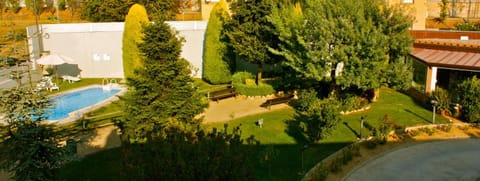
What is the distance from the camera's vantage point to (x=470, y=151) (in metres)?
16.5

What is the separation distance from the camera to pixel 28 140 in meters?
11.0

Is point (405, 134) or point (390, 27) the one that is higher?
point (390, 27)

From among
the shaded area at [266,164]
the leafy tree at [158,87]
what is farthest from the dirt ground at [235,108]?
the leafy tree at [158,87]

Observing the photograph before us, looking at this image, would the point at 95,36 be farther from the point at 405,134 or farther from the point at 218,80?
the point at 405,134

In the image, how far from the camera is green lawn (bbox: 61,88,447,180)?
48.5 feet

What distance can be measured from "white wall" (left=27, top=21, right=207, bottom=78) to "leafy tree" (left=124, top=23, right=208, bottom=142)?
52.0ft

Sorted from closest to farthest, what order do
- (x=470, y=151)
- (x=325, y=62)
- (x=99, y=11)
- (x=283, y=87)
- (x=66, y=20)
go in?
1. (x=470, y=151)
2. (x=325, y=62)
3. (x=283, y=87)
4. (x=99, y=11)
5. (x=66, y=20)

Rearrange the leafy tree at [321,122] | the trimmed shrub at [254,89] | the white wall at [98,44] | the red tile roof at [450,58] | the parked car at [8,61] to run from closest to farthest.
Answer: the parked car at [8,61] < the leafy tree at [321,122] < the red tile roof at [450,58] < the trimmed shrub at [254,89] < the white wall at [98,44]

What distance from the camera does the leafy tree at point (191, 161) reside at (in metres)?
8.05

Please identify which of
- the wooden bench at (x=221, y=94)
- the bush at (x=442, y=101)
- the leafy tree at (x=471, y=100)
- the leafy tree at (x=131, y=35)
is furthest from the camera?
the leafy tree at (x=131, y=35)

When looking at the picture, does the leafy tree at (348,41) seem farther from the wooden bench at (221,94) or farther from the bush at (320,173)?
the bush at (320,173)

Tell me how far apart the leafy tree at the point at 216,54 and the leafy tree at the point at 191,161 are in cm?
2036

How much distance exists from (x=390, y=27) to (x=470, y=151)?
6981 mm

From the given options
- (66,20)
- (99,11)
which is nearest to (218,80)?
(99,11)
